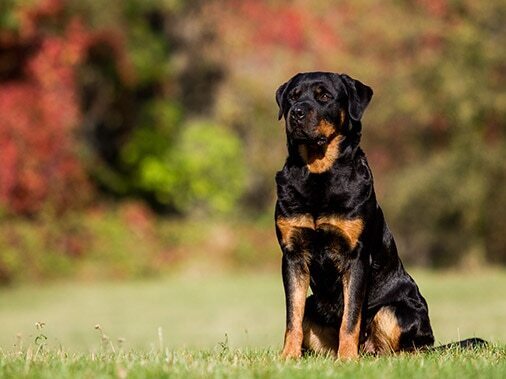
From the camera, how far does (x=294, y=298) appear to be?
6.34m

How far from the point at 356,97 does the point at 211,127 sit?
2970cm

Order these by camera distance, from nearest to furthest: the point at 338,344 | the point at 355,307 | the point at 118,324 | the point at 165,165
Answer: the point at 355,307 < the point at 338,344 < the point at 118,324 < the point at 165,165

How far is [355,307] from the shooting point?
6219 millimetres

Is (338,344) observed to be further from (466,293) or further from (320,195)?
(466,293)

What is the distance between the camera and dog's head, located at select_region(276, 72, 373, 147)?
6.28 metres

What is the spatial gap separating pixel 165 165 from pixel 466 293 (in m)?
15.1

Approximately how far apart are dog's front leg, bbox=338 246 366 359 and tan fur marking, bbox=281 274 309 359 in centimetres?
29

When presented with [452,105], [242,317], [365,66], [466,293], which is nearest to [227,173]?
[365,66]

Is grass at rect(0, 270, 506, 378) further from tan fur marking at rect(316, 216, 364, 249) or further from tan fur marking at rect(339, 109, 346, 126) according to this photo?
tan fur marking at rect(339, 109, 346, 126)

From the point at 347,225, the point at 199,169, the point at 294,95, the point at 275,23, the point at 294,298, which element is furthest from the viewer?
the point at 275,23

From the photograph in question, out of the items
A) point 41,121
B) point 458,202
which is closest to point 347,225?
point 458,202

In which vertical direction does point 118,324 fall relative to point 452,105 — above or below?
below

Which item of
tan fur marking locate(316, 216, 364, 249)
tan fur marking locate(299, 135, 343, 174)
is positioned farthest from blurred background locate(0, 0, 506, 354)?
tan fur marking locate(316, 216, 364, 249)

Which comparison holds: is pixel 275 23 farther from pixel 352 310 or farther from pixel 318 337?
pixel 352 310
